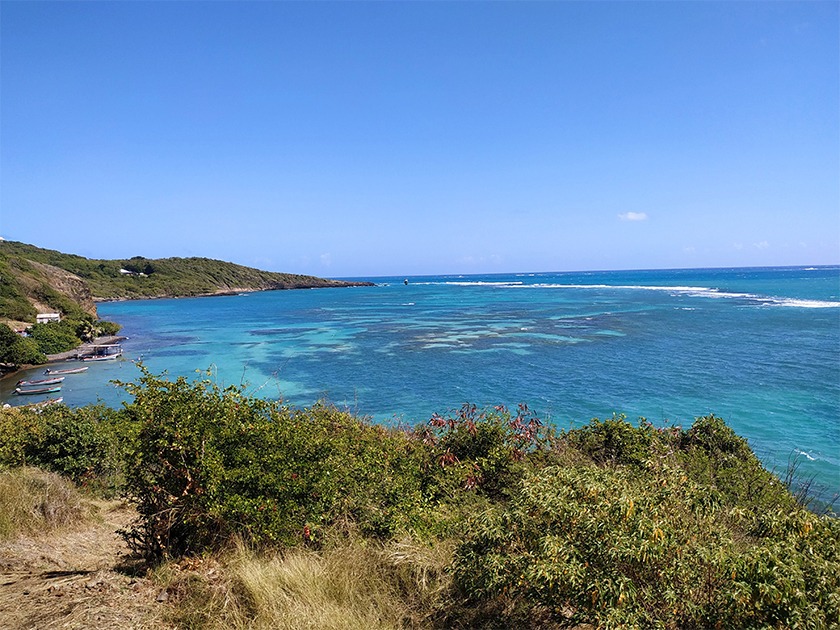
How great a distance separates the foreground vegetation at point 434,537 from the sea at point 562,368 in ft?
8.90

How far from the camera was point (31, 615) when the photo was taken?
15.3ft

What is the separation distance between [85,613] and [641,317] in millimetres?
60090

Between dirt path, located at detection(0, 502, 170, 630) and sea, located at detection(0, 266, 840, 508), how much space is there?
2.76 metres

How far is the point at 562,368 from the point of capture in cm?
3100

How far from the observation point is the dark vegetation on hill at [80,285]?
1809 inches

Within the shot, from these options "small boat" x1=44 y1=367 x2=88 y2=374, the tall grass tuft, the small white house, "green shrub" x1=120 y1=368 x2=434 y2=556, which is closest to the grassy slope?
the small white house

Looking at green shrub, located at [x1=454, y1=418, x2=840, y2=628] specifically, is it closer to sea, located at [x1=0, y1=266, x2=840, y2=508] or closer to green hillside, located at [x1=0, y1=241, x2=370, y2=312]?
sea, located at [x1=0, y1=266, x2=840, y2=508]

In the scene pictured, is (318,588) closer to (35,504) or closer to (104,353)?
(35,504)

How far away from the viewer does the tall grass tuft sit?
7.60m

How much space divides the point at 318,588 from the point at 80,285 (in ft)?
269

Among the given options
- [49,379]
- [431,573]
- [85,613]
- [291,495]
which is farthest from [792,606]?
[49,379]

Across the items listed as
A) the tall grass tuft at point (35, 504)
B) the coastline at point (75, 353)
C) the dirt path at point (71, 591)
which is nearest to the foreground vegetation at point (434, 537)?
the dirt path at point (71, 591)

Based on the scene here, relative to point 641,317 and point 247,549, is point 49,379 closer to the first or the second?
point 247,549

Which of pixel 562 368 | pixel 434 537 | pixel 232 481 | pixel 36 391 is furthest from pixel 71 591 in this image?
pixel 36 391
